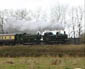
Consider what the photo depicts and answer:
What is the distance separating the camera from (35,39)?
43250 millimetres

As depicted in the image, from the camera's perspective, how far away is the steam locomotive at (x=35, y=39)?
138ft

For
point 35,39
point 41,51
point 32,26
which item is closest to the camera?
point 41,51

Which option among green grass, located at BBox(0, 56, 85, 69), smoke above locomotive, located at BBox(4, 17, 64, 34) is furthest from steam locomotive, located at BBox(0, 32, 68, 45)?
green grass, located at BBox(0, 56, 85, 69)

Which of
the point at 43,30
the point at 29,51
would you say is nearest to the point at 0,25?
the point at 43,30

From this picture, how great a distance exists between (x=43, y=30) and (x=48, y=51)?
15.4 meters

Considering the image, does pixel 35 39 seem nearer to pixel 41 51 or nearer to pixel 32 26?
pixel 32 26

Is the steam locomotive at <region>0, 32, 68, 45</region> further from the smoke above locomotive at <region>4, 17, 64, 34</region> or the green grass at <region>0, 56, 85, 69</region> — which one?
the green grass at <region>0, 56, 85, 69</region>

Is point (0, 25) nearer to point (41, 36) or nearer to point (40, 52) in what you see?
point (41, 36)

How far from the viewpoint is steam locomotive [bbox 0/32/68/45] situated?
42003 millimetres

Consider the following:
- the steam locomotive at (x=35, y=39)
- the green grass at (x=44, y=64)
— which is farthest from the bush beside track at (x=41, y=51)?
the green grass at (x=44, y=64)

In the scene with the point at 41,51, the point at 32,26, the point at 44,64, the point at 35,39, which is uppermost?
the point at 32,26

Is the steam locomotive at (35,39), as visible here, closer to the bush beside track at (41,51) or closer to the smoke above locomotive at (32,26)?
the smoke above locomotive at (32,26)

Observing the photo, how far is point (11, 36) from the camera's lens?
45031 mm

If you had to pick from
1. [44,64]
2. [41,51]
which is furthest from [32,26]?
[44,64]
